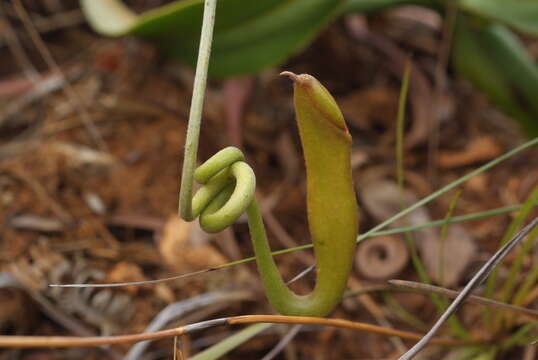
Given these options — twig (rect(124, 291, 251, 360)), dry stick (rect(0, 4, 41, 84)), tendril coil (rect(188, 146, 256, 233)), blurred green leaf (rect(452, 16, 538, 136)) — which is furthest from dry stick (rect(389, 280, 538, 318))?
dry stick (rect(0, 4, 41, 84))

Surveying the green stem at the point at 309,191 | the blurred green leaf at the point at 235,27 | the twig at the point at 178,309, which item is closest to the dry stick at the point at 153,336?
the green stem at the point at 309,191

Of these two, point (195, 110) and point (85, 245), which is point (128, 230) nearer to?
point (85, 245)

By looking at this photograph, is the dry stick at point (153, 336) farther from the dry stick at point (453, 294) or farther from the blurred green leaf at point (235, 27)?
the blurred green leaf at point (235, 27)

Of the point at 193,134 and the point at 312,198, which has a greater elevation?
the point at 193,134

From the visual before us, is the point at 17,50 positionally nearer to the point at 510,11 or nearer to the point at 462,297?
the point at 510,11

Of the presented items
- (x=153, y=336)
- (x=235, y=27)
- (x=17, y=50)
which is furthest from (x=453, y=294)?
(x=17, y=50)
